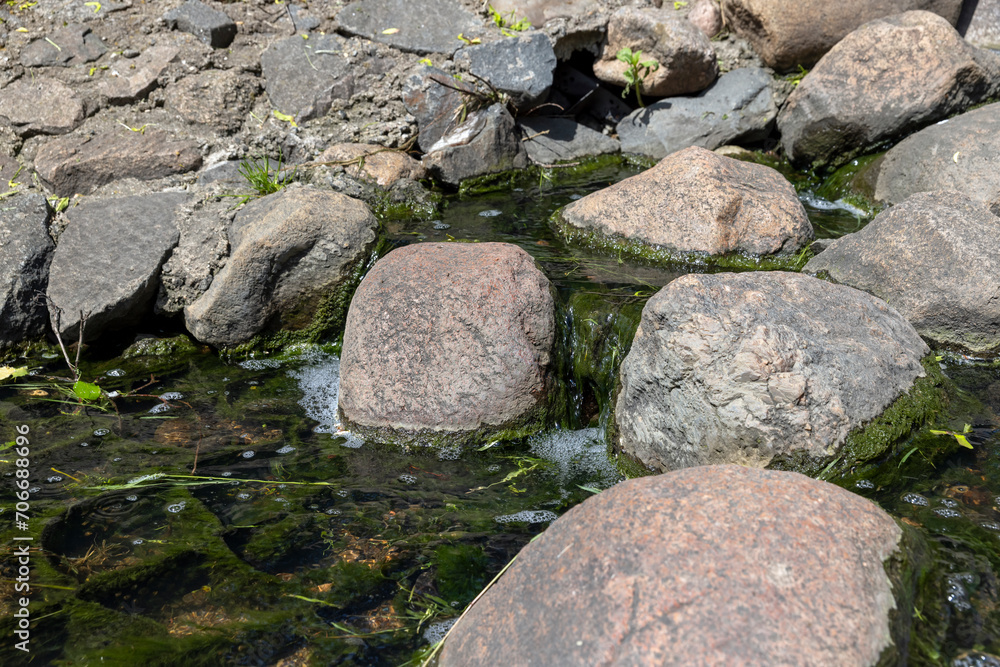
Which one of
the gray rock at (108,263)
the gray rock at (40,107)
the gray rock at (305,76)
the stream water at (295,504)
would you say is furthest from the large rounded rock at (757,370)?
the gray rock at (40,107)

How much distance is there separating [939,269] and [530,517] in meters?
2.47

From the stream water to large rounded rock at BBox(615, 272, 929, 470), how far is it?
0.94ft

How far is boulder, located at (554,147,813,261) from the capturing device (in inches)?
172

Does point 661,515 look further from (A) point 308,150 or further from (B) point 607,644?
(A) point 308,150

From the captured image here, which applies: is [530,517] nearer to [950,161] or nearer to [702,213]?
[702,213]

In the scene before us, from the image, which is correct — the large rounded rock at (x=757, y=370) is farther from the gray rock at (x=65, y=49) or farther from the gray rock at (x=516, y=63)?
the gray rock at (x=65, y=49)

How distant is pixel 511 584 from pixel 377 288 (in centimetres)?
191

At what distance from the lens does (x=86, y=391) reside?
12.3 feet

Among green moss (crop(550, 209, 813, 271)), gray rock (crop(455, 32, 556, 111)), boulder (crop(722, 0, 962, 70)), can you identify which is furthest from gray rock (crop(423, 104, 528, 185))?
boulder (crop(722, 0, 962, 70))

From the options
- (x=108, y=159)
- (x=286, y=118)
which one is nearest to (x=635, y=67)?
(x=286, y=118)

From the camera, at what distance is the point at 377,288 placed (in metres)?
3.59

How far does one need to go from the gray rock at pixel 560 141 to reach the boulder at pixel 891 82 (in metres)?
1.65

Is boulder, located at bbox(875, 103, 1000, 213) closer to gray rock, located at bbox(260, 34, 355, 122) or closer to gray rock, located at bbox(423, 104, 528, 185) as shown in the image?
gray rock, located at bbox(423, 104, 528, 185)

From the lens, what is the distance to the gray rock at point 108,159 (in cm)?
489
